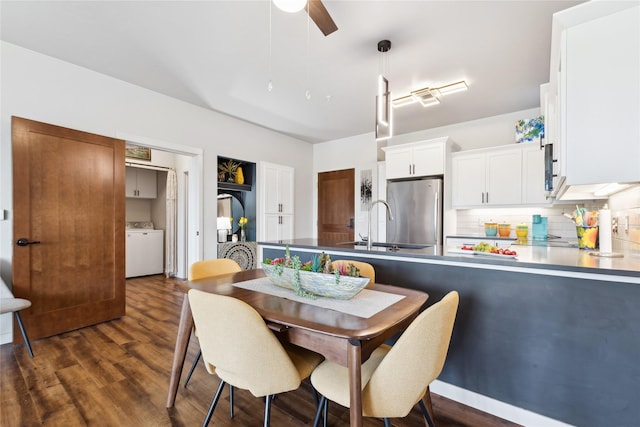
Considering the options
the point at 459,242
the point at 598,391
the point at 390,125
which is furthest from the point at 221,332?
the point at 459,242

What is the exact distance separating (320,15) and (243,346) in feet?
6.35

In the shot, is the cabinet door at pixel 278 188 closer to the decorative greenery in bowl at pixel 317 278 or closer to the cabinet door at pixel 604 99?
the decorative greenery in bowl at pixel 317 278

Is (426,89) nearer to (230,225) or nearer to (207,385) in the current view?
(207,385)

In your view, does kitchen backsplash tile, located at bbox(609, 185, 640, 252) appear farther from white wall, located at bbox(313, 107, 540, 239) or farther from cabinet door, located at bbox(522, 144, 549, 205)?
white wall, located at bbox(313, 107, 540, 239)

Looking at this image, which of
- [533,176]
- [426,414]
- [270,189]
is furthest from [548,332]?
[270,189]

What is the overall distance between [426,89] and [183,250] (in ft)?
15.6

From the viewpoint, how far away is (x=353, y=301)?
4.65 feet

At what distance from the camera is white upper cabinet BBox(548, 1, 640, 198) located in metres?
1.37

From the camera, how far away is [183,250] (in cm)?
527

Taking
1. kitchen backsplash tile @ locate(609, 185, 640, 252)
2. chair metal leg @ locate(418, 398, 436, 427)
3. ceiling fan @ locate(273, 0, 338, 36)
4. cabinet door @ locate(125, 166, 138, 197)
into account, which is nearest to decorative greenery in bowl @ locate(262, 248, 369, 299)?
chair metal leg @ locate(418, 398, 436, 427)

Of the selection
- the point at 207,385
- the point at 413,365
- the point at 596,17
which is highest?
the point at 596,17

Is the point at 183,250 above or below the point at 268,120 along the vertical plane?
below

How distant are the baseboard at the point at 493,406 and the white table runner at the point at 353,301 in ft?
2.91

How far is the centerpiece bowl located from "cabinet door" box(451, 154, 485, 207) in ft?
11.1
